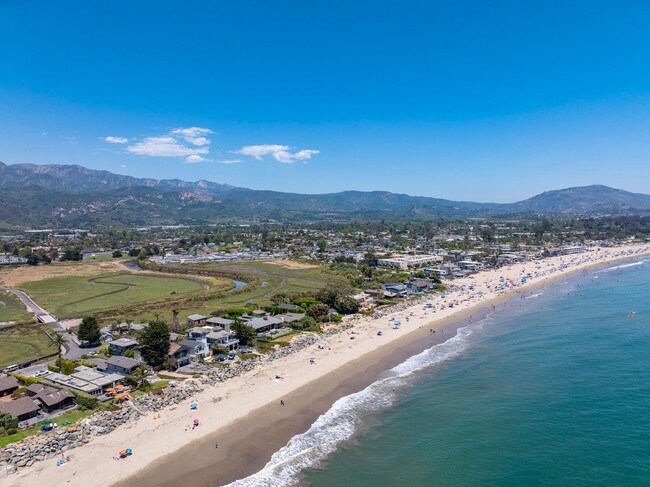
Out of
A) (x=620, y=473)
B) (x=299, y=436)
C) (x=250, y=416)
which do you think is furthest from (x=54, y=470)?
(x=620, y=473)

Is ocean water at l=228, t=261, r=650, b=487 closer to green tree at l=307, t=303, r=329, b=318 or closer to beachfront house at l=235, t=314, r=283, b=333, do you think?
green tree at l=307, t=303, r=329, b=318

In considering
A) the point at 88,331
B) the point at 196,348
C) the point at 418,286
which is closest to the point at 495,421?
the point at 196,348

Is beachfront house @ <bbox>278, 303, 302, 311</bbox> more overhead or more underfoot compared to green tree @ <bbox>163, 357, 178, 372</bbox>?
more overhead

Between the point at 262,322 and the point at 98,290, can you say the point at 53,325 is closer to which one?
the point at 262,322

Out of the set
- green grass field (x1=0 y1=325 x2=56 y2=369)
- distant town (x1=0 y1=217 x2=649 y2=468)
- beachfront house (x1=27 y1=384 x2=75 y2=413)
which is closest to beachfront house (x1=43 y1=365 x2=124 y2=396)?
distant town (x1=0 y1=217 x2=649 y2=468)

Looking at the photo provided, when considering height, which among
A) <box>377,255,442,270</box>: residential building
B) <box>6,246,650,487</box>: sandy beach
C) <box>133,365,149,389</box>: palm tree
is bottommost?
<box>6,246,650,487</box>: sandy beach
